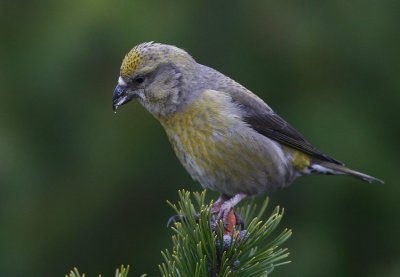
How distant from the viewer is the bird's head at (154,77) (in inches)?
197

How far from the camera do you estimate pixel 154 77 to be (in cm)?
516

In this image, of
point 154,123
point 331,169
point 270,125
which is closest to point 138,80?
point 270,125

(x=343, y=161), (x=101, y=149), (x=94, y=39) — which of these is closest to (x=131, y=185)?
(x=101, y=149)

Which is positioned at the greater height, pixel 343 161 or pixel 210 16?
pixel 210 16

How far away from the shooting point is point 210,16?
6359mm

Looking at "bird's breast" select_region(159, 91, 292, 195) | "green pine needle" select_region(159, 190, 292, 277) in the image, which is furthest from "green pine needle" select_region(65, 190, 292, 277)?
"bird's breast" select_region(159, 91, 292, 195)

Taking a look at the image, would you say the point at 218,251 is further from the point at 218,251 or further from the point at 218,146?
the point at 218,146

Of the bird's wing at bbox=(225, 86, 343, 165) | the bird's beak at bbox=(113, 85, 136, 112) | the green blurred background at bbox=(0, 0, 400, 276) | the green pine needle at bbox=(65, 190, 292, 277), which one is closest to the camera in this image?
the green pine needle at bbox=(65, 190, 292, 277)

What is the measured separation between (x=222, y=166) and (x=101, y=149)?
1235mm

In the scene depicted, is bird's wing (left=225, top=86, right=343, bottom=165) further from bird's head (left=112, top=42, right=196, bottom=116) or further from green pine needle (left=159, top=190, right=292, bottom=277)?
green pine needle (left=159, top=190, right=292, bottom=277)

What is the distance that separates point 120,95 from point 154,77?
0.86ft

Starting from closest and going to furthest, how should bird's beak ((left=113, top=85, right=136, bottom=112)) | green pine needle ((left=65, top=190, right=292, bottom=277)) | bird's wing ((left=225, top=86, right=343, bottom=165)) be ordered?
green pine needle ((left=65, top=190, right=292, bottom=277)) < bird's beak ((left=113, top=85, right=136, bottom=112)) < bird's wing ((left=225, top=86, right=343, bottom=165))

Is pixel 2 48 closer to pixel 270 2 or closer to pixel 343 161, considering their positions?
pixel 270 2

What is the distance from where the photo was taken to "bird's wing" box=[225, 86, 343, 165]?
541cm
